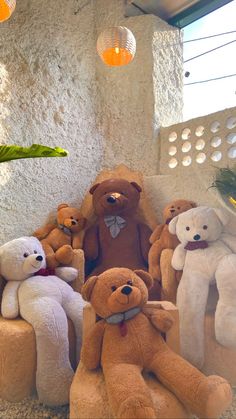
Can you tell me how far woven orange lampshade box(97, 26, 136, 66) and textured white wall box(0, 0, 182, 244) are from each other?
19.0 inches

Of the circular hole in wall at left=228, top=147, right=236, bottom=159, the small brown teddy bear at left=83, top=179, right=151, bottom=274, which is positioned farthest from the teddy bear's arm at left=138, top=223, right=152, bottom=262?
the circular hole in wall at left=228, top=147, right=236, bottom=159

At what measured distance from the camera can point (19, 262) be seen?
1.37 meters

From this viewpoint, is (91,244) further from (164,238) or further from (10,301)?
(10,301)

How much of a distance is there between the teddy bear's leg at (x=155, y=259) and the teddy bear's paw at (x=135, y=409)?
31.0 inches

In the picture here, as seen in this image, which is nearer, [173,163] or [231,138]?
[231,138]

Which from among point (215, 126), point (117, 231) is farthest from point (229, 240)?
point (215, 126)

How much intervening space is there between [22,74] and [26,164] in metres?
0.47

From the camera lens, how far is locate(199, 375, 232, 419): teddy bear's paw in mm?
792

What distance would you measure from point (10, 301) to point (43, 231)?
1.68 feet

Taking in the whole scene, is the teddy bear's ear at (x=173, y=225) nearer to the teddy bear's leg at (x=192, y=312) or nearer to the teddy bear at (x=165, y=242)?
the teddy bear at (x=165, y=242)

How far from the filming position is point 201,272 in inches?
53.2

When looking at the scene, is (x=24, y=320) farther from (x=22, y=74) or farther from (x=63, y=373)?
(x=22, y=74)

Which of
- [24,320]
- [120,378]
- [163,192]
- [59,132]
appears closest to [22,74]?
[59,132]

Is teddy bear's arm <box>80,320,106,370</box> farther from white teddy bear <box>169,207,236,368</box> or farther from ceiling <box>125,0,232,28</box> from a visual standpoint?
ceiling <box>125,0,232,28</box>
